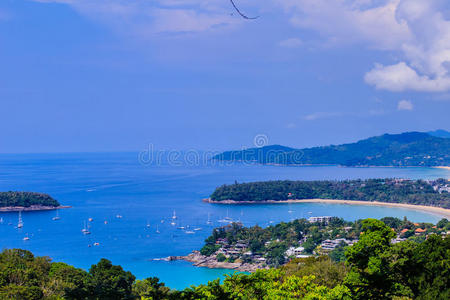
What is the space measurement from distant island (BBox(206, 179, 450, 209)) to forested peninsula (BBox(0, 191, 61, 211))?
1457 centimetres

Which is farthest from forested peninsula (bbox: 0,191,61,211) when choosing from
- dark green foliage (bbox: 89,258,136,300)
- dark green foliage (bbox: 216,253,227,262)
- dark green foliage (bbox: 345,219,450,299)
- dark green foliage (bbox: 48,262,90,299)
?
dark green foliage (bbox: 345,219,450,299)

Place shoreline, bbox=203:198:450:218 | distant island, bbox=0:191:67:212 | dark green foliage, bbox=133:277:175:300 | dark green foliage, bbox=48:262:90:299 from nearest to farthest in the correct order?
dark green foliage, bbox=133:277:175:300 < dark green foliage, bbox=48:262:90:299 < shoreline, bbox=203:198:450:218 < distant island, bbox=0:191:67:212

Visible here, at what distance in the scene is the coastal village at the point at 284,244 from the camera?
62.3 feet

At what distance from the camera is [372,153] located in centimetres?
8356

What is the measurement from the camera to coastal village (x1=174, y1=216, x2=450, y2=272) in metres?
19.0

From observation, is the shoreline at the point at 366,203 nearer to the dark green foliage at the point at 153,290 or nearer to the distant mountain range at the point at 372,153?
the dark green foliage at the point at 153,290

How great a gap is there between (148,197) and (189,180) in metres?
17.7

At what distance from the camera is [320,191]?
4353 centimetres

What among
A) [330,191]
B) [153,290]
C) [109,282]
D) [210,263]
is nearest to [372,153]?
[330,191]

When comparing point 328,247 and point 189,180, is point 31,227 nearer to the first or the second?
point 328,247

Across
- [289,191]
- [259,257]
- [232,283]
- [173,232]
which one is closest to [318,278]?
[232,283]

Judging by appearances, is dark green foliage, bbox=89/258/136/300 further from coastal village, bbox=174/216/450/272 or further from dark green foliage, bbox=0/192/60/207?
dark green foliage, bbox=0/192/60/207

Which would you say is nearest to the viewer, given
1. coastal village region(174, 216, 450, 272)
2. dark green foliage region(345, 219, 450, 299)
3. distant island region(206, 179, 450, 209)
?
dark green foliage region(345, 219, 450, 299)

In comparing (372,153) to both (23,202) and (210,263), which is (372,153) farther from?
(210,263)
